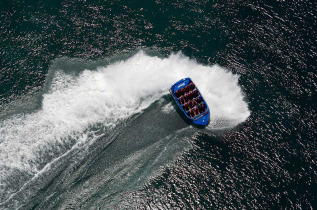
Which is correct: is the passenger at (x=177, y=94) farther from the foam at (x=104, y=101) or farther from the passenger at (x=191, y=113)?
the passenger at (x=191, y=113)

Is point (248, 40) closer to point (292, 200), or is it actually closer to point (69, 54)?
point (292, 200)

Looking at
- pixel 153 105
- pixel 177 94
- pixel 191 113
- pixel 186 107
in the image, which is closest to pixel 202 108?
pixel 191 113

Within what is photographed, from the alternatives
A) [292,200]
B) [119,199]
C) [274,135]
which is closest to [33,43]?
[119,199]

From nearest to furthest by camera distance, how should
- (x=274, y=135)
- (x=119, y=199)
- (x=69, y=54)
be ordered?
(x=119, y=199), (x=274, y=135), (x=69, y=54)

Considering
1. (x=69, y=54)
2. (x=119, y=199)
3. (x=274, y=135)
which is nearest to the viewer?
(x=119, y=199)

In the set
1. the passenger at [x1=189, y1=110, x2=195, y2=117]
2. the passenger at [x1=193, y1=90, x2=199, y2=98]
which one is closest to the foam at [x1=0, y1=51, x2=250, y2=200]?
the passenger at [x1=193, y1=90, x2=199, y2=98]

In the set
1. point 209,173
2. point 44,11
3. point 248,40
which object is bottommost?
point 209,173

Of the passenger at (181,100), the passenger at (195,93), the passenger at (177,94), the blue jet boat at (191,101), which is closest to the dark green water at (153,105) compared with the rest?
the blue jet boat at (191,101)
